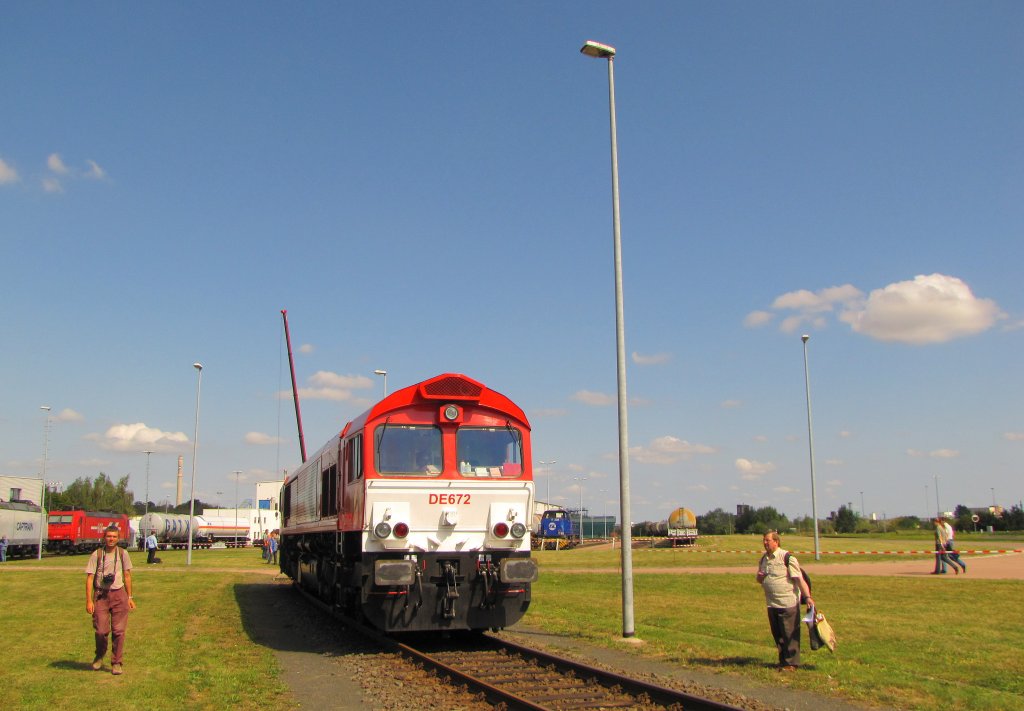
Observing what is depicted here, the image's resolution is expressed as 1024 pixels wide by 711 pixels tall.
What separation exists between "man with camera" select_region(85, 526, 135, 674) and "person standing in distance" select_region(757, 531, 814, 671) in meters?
8.32

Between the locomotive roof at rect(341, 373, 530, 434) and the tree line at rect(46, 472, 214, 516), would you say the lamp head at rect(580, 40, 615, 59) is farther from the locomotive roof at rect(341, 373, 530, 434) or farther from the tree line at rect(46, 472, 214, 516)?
the tree line at rect(46, 472, 214, 516)

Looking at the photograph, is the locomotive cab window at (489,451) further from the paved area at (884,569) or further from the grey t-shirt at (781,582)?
the paved area at (884,569)

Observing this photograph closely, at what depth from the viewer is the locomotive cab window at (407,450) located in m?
12.7

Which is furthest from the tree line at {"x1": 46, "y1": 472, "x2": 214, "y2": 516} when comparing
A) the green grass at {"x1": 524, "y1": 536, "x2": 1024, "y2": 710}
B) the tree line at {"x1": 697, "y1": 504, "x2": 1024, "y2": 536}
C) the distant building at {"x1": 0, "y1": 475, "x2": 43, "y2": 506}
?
the green grass at {"x1": 524, "y1": 536, "x2": 1024, "y2": 710}

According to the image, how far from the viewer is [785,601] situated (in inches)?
427

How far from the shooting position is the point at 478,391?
1344cm

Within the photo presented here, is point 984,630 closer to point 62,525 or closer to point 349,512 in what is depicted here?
point 349,512

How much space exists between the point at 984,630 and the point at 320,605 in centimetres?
1336

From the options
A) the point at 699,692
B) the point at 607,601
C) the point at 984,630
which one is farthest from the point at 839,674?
the point at 607,601

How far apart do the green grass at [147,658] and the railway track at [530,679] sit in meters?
2.20

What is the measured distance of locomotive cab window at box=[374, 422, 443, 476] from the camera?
501 inches

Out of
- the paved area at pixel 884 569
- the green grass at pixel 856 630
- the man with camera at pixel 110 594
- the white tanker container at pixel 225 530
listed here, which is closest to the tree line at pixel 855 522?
the white tanker container at pixel 225 530

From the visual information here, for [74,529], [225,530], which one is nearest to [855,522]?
[225,530]

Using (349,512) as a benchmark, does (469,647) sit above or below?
below
